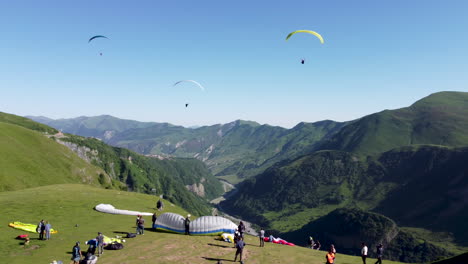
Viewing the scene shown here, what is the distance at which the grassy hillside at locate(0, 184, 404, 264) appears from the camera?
31922 mm

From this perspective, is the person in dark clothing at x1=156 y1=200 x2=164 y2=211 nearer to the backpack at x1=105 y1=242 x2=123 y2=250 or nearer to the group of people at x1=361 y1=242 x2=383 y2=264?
the backpack at x1=105 y1=242 x2=123 y2=250

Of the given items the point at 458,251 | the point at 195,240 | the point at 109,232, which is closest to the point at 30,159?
the point at 109,232

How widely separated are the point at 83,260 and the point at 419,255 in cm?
19727

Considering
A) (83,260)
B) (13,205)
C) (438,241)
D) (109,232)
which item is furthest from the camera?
(438,241)

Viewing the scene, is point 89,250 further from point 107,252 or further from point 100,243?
point 107,252

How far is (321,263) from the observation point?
110 feet

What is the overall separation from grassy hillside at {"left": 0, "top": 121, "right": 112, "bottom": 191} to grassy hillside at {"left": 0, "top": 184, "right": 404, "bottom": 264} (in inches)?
1480

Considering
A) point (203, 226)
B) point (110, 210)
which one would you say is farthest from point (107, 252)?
point (110, 210)

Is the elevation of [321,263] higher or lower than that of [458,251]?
higher

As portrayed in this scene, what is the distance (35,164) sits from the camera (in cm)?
10544

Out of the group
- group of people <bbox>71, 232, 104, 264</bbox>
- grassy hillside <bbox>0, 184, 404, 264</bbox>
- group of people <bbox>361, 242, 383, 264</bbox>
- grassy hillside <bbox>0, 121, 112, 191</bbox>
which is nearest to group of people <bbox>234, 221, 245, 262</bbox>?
grassy hillside <bbox>0, 184, 404, 264</bbox>

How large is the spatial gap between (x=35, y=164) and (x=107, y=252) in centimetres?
9008

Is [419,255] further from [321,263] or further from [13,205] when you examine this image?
[13,205]

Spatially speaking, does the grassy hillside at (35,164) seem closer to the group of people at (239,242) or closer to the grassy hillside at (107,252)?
the grassy hillside at (107,252)
